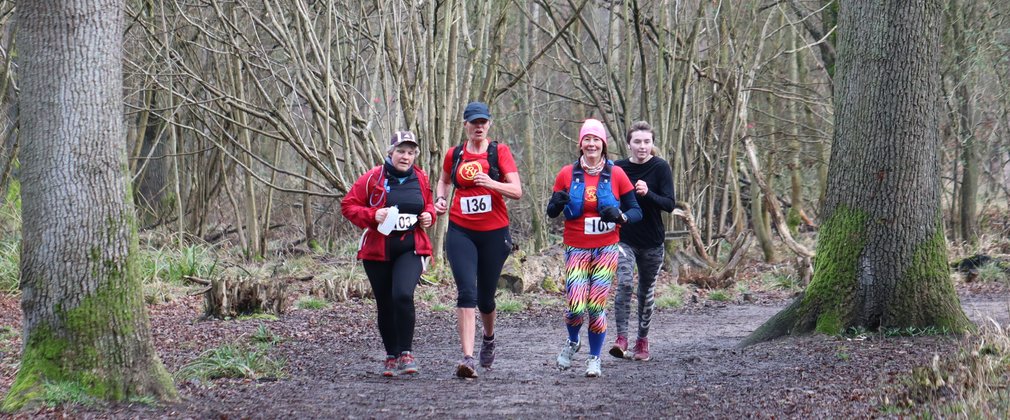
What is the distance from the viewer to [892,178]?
25.2ft

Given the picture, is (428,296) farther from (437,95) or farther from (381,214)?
(381,214)

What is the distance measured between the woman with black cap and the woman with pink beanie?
1.29ft

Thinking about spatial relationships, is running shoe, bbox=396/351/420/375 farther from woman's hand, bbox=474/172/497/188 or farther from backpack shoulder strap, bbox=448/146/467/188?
woman's hand, bbox=474/172/497/188

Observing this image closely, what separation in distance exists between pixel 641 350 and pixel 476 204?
217cm

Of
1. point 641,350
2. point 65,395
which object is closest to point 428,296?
point 641,350

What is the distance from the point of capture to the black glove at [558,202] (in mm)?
7113

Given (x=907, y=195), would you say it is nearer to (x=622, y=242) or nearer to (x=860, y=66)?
(x=860, y=66)

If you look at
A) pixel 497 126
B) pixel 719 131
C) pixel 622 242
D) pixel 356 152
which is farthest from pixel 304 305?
pixel 497 126

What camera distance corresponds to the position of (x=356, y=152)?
44.9ft

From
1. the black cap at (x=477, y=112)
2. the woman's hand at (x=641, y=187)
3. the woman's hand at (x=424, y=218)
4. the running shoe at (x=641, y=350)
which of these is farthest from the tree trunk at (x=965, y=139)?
the woman's hand at (x=424, y=218)

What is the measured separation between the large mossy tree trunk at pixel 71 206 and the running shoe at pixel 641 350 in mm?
4118

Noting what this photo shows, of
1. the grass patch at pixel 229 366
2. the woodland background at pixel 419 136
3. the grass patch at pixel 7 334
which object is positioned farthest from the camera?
the woodland background at pixel 419 136

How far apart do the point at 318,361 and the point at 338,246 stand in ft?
36.2

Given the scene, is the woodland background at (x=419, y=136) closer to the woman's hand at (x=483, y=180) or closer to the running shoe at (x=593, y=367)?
the running shoe at (x=593, y=367)
